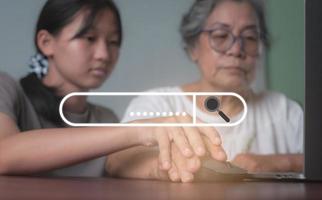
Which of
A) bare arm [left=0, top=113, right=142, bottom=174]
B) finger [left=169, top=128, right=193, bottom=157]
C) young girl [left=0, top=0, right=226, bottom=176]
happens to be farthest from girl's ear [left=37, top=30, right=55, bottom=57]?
finger [left=169, top=128, right=193, bottom=157]

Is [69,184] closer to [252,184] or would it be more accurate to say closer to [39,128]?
[39,128]

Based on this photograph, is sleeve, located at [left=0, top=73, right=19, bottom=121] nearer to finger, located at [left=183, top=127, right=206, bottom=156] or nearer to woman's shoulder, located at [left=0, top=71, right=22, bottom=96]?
woman's shoulder, located at [left=0, top=71, right=22, bottom=96]

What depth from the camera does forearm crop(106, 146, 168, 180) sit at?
795mm

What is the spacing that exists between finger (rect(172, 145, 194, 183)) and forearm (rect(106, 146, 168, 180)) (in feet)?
0.09

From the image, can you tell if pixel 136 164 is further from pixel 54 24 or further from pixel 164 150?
pixel 54 24

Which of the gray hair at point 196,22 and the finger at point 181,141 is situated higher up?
the gray hair at point 196,22

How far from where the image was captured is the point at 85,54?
80 centimetres

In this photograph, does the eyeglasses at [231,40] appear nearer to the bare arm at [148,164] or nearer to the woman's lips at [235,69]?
the woman's lips at [235,69]

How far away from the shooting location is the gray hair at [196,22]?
0.79 meters

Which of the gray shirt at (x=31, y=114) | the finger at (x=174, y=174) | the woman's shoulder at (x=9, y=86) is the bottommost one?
the finger at (x=174, y=174)

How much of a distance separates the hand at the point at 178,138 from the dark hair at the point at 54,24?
0.13m

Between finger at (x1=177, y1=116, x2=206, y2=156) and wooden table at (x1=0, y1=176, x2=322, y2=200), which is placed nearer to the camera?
wooden table at (x1=0, y1=176, x2=322, y2=200)

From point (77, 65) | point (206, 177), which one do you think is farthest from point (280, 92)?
point (77, 65)
